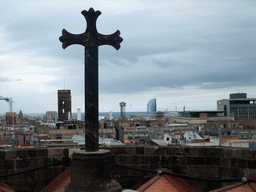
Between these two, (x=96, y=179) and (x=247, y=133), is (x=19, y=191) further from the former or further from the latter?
(x=247, y=133)

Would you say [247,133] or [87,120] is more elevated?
[87,120]

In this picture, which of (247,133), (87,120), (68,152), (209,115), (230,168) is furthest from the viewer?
(209,115)

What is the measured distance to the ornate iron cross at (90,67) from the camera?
5.98 metres

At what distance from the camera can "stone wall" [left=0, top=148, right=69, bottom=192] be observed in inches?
303

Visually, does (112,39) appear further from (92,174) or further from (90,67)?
(92,174)

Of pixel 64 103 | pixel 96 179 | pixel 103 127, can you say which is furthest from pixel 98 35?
pixel 64 103

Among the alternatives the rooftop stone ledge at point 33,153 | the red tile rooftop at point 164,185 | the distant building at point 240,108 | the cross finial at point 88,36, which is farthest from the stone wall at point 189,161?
the distant building at point 240,108

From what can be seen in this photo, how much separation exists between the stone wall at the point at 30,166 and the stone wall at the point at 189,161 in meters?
1.41

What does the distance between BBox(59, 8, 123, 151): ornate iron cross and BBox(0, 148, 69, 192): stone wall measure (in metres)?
2.23

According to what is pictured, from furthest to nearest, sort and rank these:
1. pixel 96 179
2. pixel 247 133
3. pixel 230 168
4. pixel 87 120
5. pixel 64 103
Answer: pixel 64 103 < pixel 247 133 < pixel 230 168 < pixel 87 120 < pixel 96 179

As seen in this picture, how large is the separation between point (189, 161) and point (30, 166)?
3.74 m

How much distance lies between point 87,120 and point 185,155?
116 inches

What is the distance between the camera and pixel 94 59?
20.1ft

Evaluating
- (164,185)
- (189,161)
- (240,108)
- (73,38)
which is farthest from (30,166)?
(240,108)
